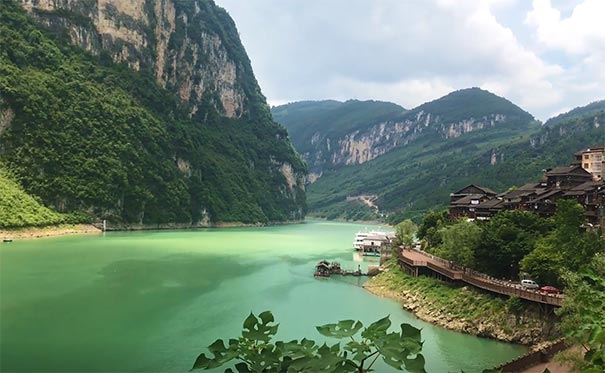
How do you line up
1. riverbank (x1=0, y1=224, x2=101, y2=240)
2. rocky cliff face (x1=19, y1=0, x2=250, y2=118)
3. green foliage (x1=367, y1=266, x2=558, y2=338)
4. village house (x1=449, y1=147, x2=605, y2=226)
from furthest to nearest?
rocky cliff face (x1=19, y1=0, x2=250, y2=118), riverbank (x1=0, y1=224, x2=101, y2=240), village house (x1=449, y1=147, x2=605, y2=226), green foliage (x1=367, y1=266, x2=558, y2=338)

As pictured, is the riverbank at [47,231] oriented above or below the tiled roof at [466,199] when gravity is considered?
below

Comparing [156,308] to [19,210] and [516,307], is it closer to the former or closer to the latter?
[516,307]

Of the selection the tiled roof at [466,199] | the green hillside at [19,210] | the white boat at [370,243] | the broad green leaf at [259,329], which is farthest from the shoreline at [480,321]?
the green hillside at [19,210]

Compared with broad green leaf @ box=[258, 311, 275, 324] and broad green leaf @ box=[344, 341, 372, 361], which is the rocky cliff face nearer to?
broad green leaf @ box=[258, 311, 275, 324]

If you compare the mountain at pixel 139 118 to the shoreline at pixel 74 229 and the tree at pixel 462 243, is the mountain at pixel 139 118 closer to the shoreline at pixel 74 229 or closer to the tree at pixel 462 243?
the shoreline at pixel 74 229

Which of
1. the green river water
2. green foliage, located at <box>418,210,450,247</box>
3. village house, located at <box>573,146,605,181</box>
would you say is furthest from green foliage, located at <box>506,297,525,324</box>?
village house, located at <box>573,146,605,181</box>

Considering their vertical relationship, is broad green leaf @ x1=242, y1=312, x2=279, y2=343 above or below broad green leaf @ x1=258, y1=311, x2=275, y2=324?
below

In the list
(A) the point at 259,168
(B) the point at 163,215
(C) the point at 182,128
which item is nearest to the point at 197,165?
(C) the point at 182,128

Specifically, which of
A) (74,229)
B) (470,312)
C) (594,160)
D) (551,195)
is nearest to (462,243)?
(470,312)
